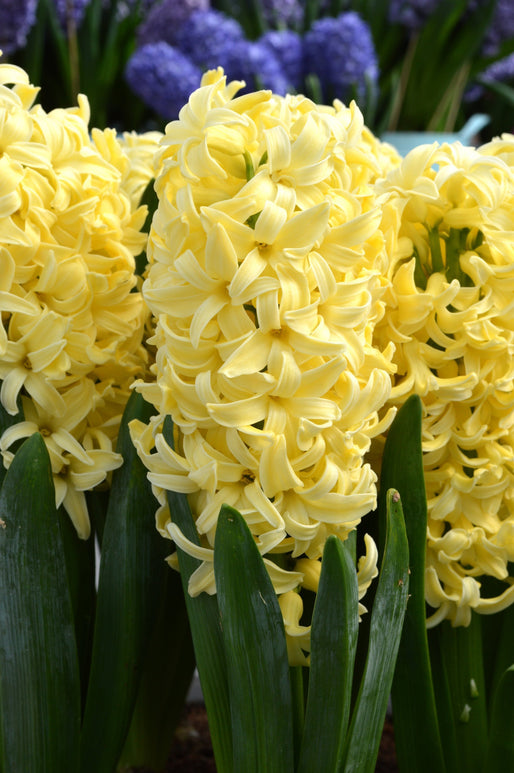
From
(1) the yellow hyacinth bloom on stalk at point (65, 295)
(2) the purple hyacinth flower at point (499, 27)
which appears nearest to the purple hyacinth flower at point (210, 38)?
(2) the purple hyacinth flower at point (499, 27)

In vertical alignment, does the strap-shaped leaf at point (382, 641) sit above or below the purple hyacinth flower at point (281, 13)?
below

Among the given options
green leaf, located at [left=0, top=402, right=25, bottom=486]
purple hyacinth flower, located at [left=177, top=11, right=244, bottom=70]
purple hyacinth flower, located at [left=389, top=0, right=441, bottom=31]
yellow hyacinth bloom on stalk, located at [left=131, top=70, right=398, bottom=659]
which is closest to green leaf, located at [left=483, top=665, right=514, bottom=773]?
yellow hyacinth bloom on stalk, located at [left=131, top=70, right=398, bottom=659]

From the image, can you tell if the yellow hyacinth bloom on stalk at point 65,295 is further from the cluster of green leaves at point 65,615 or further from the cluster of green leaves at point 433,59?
the cluster of green leaves at point 433,59

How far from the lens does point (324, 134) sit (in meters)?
0.47

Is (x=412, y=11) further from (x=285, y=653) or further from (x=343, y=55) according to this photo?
(x=285, y=653)

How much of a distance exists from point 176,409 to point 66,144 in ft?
0.63

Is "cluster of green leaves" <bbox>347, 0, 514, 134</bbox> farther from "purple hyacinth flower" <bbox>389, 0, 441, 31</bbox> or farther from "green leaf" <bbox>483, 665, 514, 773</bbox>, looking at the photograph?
"green leaf" <bbox>483, 665, 514, 773</bbox>

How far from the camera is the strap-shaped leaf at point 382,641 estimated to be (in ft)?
1.60

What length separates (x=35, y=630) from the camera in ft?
1.77

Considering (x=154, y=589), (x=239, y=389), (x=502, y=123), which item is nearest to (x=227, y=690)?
(x=154, y=589)

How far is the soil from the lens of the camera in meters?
0.75

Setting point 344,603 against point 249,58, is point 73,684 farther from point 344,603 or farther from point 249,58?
point 249,58

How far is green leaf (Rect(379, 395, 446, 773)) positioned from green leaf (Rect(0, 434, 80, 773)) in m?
0.20

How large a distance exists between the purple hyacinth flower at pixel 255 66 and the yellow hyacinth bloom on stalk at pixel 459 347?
1.10 meters
